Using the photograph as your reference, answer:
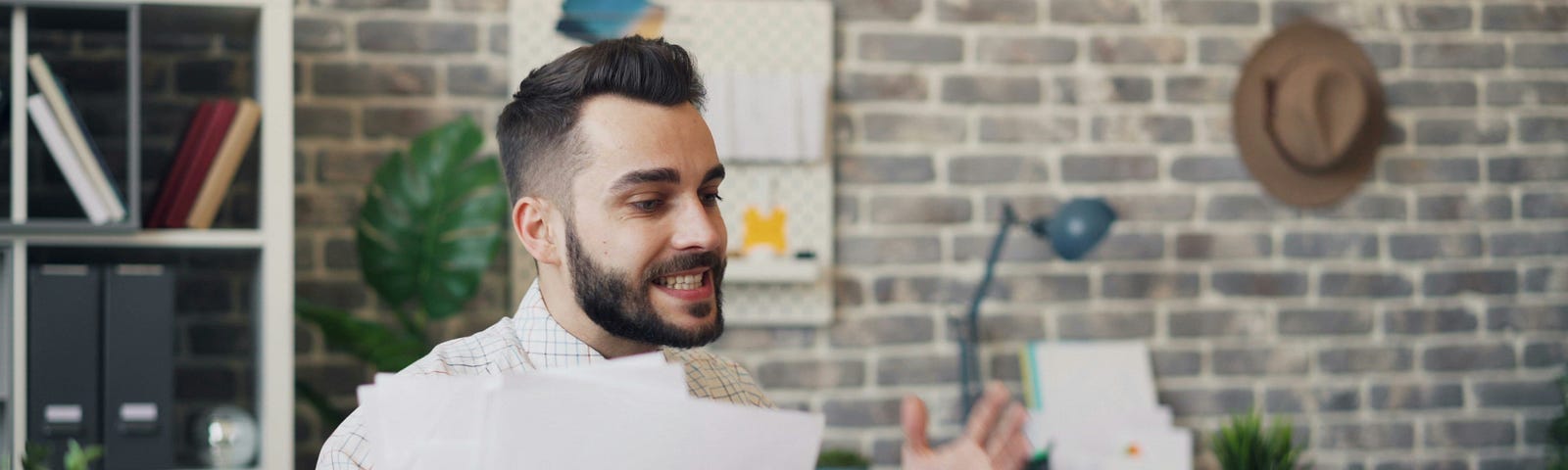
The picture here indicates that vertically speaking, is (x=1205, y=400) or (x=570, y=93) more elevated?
(x=570, y=93)

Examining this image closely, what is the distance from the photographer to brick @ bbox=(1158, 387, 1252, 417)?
280cm

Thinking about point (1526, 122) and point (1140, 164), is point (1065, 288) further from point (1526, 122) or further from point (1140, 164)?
point (1526, 122)

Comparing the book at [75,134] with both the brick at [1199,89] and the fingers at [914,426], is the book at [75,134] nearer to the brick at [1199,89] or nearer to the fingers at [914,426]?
the fingers at [914,426]

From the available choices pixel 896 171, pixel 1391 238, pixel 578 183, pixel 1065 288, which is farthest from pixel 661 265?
pixel 1391 238

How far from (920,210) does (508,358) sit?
1.66 metres

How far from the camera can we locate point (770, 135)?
8.53 ft

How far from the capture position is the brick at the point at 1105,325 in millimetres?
2766

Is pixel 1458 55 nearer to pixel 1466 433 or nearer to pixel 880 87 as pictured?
pixel 1466 433

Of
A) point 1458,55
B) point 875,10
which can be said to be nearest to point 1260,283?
point 1458,55

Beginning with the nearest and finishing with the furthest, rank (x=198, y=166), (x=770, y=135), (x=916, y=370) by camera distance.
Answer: (x=198, y=166) → (x=770, y=135) → (x=916, y=370)

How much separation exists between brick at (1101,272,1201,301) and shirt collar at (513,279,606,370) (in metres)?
1.83

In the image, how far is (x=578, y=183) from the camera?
44.8 inches

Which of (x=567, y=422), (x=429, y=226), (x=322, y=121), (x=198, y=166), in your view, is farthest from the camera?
(x=322, y=121)

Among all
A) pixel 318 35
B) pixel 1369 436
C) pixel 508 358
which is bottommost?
pixel 1369 436
